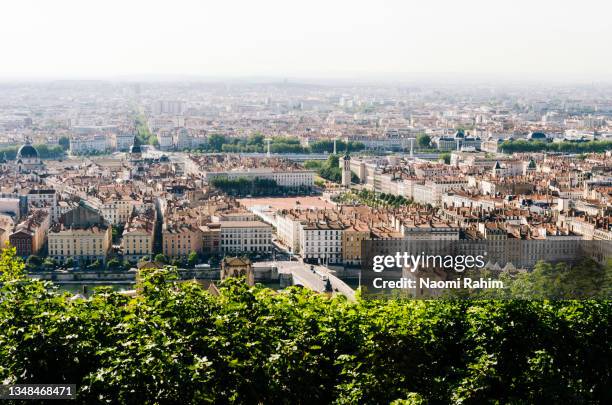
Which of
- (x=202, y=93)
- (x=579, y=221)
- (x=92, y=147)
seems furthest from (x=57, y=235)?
(x=202, y=93)

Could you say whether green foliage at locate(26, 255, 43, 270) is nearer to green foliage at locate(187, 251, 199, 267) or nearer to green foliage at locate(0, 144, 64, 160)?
green foliage at locate(187, 251, 199, 267)

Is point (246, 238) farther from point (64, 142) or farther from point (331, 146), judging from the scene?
point (64, 142)

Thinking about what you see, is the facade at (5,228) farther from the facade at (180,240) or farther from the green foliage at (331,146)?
the green foliage at (331,146)

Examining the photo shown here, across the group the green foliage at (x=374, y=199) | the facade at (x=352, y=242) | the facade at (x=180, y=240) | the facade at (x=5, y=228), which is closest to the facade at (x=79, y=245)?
the facade at (x=5, y=228)

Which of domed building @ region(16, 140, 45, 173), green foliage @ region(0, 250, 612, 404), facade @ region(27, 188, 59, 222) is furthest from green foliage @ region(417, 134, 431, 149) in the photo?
green foliage @ region(0, 250, 612, 404)

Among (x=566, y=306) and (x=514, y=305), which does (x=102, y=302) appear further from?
(x=566, y=306)

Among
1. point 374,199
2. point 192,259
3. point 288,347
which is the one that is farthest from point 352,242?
point 288,347

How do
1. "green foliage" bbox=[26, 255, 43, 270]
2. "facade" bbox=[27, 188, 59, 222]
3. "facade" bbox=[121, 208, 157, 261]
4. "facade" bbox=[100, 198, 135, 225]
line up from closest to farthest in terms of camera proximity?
1. "green foliage" bbox=[26, 255, 43, 270]
2. "facade" bbox=[121, 208, 157, 261]
3. "facade" bbox=[100, 198, 135, 225]
4. "facade" bbox=[27, 188, 59, 222]
